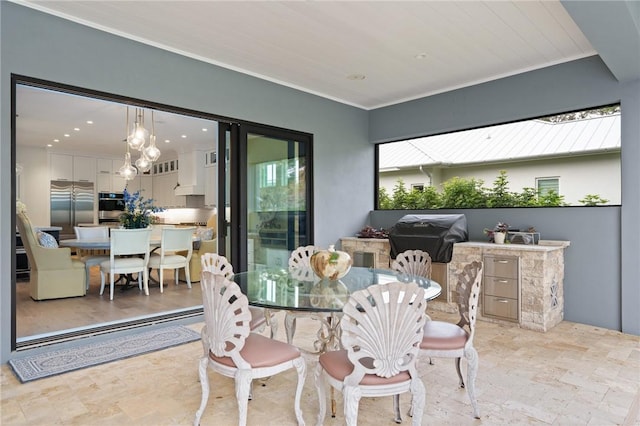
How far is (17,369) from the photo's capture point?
9.62 feet

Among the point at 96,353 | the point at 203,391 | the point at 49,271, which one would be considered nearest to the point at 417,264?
the point at 203,391

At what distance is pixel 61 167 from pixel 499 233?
944 centimetres

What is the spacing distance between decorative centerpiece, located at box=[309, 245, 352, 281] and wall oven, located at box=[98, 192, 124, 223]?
860 centimetres

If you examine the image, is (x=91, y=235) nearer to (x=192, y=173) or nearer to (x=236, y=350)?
(x=192, y=173)

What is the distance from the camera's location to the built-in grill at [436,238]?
4.65 meters

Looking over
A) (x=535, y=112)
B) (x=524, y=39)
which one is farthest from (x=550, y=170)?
(x=524, y=39)

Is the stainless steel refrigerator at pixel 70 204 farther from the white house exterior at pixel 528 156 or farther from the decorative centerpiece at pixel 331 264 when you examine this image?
the decorative centerpiece at pixel 331 264

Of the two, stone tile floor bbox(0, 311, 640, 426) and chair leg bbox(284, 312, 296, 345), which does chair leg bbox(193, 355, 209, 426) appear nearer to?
stone tile floor bbox(0, 311, 640, 426)

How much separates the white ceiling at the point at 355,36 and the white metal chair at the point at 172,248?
2.72 m

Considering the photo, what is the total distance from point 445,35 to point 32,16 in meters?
3.57

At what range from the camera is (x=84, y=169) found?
950 cm

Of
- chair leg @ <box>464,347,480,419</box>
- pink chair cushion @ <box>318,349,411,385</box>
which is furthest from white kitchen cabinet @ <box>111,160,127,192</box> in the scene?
chair leg @ <box>464,347,480,419</box>

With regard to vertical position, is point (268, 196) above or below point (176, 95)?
below

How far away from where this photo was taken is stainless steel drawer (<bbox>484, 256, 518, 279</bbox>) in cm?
415
